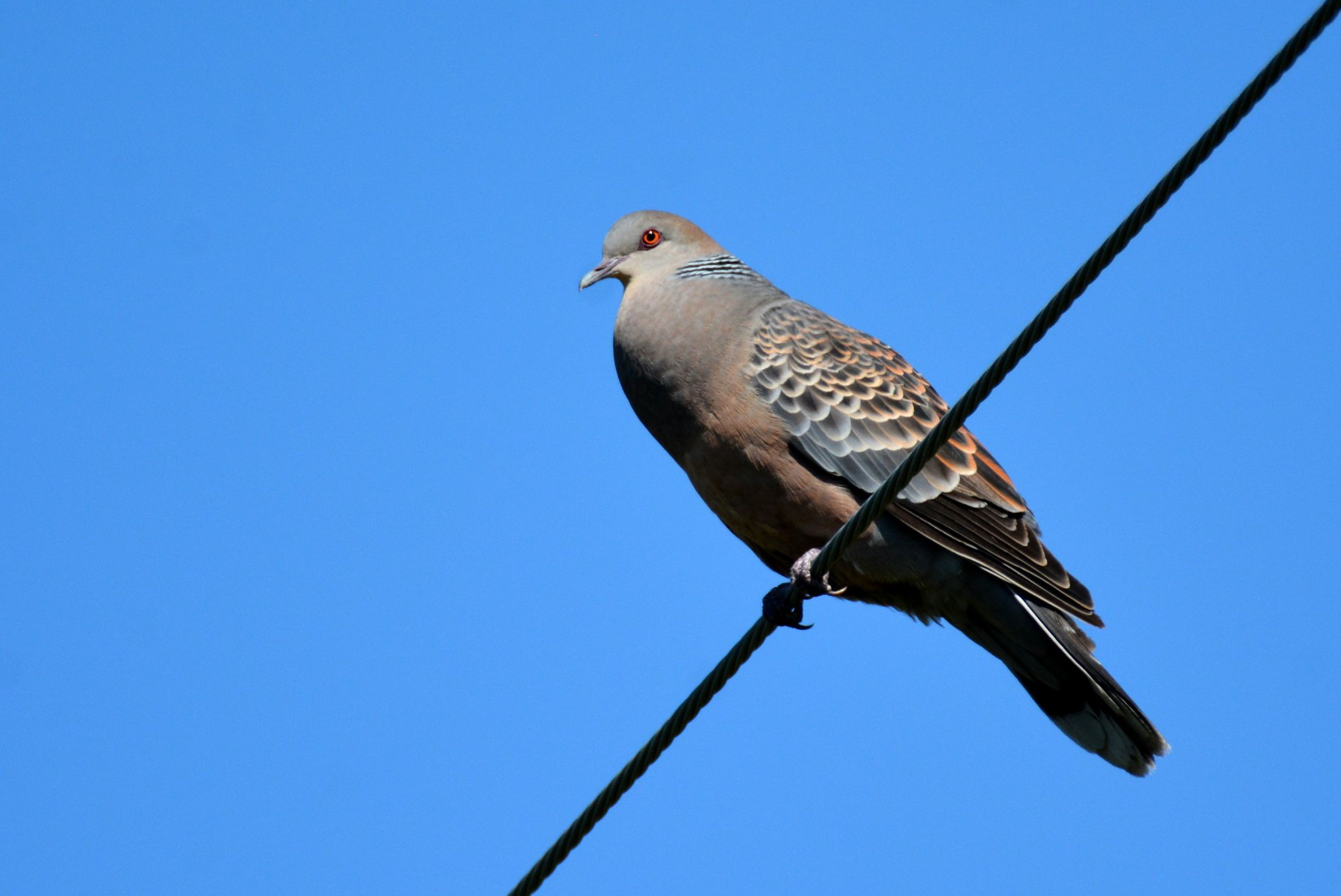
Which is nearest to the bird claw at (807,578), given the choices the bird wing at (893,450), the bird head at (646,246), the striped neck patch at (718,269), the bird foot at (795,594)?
the bird foot at (795,594)

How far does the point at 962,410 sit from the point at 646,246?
3.26m

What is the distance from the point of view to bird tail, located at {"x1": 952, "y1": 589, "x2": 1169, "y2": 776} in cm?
491

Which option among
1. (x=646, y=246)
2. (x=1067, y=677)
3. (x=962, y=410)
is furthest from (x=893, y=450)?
(x=962, y=410)

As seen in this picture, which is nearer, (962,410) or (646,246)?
(962,410)

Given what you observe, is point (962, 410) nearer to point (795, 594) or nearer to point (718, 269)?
point (795, 594)

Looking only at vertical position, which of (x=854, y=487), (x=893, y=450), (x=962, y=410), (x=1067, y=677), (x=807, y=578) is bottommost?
(x=962, y=410)

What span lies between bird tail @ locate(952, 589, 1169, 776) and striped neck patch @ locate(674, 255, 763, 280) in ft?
5.58

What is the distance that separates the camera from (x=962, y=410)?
2945mm

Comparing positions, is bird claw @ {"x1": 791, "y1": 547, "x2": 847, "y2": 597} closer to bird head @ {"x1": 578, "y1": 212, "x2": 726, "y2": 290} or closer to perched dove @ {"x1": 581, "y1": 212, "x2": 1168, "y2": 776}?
perched dove @ {"x1": 581, "y1": 212, "x2": 1168, "y2": 776}

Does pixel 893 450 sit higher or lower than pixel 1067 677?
higher

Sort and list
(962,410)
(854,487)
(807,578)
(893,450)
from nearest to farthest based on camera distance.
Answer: (962,410)
(807,578)
(854,487)
(893,450)

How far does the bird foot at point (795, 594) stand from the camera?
470cm

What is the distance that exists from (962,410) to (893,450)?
2.16m

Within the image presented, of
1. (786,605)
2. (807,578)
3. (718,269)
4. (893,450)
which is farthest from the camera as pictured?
(718,269)
